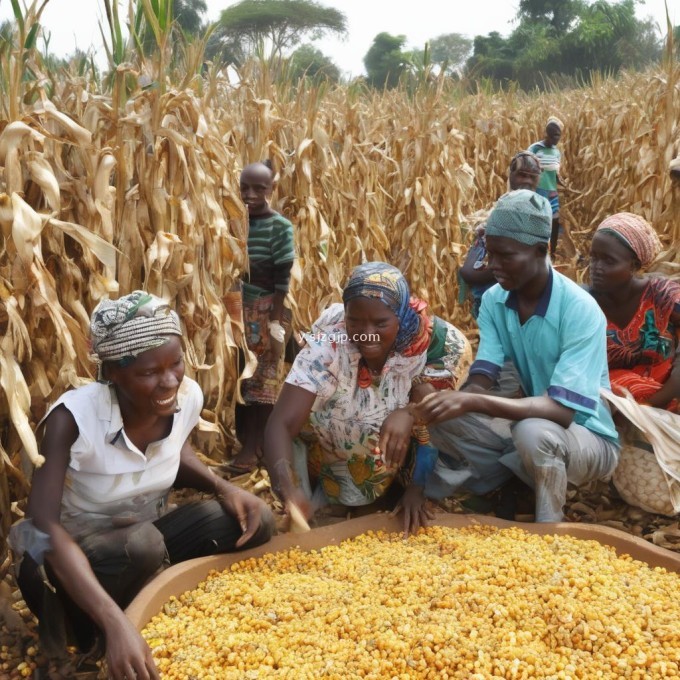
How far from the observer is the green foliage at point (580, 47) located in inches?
1319

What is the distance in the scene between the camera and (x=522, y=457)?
2506 mm

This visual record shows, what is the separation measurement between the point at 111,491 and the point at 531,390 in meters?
1.68

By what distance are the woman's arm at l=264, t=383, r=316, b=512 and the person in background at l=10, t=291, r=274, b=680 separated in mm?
151

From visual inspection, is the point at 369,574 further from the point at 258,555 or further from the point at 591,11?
the point at 591,11

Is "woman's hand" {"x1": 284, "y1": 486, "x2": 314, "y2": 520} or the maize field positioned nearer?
the maize field

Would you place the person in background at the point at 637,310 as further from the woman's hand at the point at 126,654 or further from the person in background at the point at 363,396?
the woman's hand at the point at 126,654

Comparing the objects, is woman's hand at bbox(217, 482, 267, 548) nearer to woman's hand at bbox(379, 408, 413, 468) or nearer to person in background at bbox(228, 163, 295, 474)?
woman's hand at bbox(379, 408, 413, 468)

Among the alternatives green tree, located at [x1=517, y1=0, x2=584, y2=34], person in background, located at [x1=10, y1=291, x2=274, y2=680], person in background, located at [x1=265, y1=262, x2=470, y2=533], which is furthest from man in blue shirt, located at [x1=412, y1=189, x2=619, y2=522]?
green tree, located at [x1=517, y1=0, x2=584, y2=34]

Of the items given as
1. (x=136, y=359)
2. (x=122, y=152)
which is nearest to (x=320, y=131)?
(x=122, y=152)

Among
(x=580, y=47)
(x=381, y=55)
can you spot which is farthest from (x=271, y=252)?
(x=381, y=55)

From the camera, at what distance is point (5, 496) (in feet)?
6.93

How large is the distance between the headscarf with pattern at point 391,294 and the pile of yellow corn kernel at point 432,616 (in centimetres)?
71

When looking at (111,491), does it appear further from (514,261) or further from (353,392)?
(514,261)

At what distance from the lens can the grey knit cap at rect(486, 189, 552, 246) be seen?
2469 millimetres
